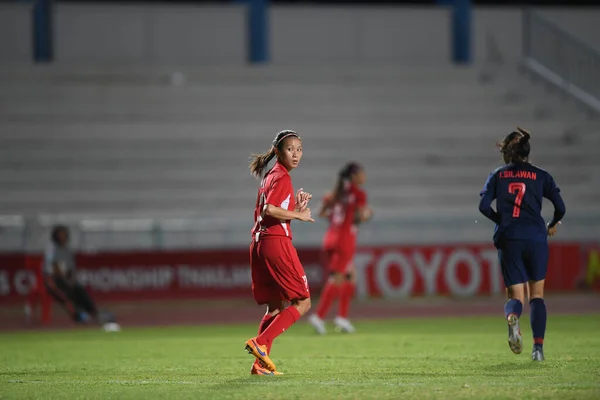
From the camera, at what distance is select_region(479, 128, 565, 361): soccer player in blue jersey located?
10.3 metres

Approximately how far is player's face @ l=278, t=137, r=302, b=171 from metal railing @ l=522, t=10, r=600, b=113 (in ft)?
71.6

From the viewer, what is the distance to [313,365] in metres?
10.6

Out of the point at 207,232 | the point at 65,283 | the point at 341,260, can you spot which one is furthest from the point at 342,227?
the point at 207,232

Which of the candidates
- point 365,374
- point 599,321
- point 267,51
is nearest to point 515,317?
point 365,374

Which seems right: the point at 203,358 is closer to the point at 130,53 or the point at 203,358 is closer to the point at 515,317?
the point at 515,317

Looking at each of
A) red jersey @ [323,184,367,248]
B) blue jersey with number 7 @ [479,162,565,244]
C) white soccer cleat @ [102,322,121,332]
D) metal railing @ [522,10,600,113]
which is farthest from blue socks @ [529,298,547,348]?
metal railing @ [522,10,600,113]

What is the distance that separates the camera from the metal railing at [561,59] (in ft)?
99.2

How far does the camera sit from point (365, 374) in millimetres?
9609

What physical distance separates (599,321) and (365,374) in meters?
8.06

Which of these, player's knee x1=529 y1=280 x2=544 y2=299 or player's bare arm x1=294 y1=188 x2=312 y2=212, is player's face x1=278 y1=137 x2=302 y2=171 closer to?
player's bare arm x1=294 y1=188 x2=312 y2=212

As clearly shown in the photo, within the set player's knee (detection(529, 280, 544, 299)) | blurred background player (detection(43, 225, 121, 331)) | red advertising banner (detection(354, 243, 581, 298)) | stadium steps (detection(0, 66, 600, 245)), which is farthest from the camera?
stadium steps (detection(0, 66, 600, 245))

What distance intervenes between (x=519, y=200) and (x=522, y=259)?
22.2 inches

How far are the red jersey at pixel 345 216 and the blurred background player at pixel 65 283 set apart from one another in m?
4.38

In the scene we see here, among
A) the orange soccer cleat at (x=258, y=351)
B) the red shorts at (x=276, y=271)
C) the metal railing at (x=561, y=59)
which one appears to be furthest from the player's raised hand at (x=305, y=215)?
the metal railing at (x=561, y=59)
